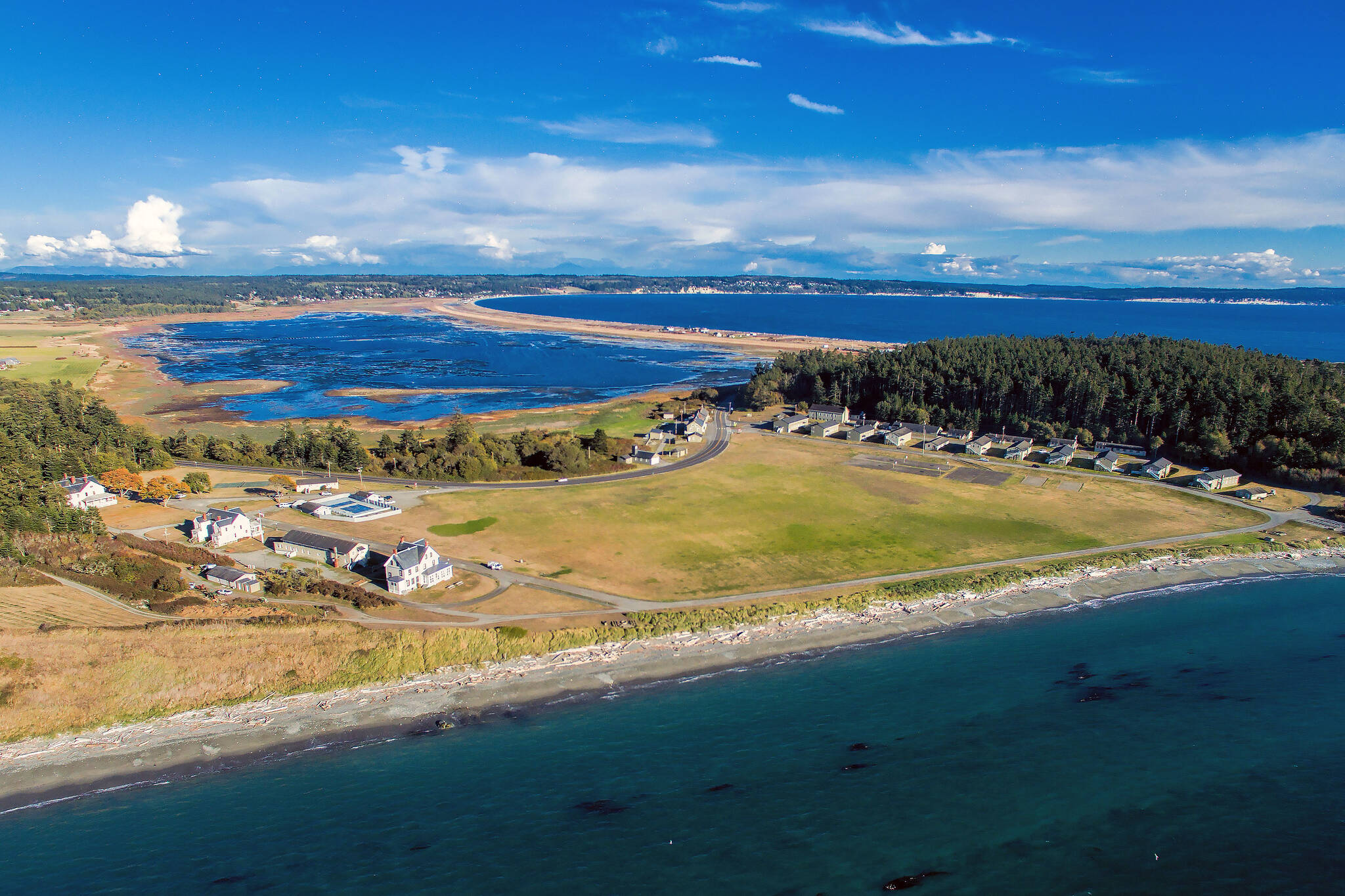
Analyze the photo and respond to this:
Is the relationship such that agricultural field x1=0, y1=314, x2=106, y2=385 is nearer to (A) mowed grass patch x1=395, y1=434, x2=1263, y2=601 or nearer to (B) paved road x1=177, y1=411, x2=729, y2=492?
(B) paved road x1=177, y1=411, x2=729, y2=492

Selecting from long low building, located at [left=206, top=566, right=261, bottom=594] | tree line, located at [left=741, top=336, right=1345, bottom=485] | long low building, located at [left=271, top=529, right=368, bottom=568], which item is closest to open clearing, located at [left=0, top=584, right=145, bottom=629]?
long low building, located at [left=206, top=566, right=261, bottom=594]

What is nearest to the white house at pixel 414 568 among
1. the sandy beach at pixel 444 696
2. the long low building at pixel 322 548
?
the long low building at pixel 322 548

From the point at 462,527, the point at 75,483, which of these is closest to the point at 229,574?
the point at 462,527

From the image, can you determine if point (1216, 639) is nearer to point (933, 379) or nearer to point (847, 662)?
point (847, 662)

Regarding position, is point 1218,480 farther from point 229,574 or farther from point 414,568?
point 229,574

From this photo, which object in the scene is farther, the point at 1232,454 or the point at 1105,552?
the point at 1232,454

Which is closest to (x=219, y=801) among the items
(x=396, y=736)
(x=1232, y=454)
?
(x=396, y=736)
